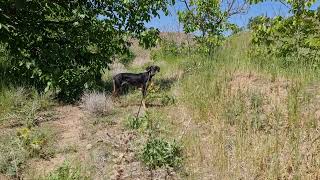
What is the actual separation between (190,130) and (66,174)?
1814mm

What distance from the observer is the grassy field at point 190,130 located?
4.69 meters

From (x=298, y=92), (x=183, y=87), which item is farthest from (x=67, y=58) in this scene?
(x=298, y=92)

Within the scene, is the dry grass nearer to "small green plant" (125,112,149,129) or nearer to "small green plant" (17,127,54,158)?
"small green plant" (125,112,149,129)

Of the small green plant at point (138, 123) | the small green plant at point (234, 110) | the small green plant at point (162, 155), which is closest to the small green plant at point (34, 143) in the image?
the small green plant at point (138, 123)

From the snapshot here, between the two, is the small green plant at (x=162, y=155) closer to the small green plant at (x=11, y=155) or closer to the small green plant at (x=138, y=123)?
the small green plant at (x=138, y=123)

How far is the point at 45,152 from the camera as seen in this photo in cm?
602

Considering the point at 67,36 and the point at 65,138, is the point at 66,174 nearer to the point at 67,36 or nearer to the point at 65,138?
the point at 65,138

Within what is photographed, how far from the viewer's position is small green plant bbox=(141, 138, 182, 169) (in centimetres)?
520

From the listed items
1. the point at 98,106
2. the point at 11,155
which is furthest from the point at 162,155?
the point at 98,106

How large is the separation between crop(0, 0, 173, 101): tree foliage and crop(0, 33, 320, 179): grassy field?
0.63 metres

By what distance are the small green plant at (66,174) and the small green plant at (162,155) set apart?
785 mm

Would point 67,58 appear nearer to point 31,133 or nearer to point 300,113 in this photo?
point 31,133

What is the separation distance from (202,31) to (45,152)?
31.9 ft

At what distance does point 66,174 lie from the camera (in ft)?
16.0
